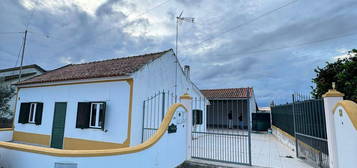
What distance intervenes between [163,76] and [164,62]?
2.53 ft

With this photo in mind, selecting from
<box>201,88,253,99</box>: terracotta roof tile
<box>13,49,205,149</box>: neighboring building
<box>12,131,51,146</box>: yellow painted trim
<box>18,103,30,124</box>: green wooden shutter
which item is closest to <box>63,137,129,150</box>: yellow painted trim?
<box>13,49,205,149</box>: neighboring building

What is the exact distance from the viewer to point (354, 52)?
9406 mm

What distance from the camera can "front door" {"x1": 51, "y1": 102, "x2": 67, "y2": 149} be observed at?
29.4ft

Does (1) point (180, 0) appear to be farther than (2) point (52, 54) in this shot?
No

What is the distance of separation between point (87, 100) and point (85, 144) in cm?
203

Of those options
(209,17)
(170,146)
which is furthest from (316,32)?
(170,146)

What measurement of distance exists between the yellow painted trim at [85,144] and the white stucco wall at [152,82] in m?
1.09

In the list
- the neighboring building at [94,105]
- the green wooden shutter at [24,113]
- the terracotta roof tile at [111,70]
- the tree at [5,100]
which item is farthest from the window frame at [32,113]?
the tree at [5,100]

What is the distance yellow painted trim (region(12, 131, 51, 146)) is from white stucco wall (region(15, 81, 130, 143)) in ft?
0.70

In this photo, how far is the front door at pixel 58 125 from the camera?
8969mm

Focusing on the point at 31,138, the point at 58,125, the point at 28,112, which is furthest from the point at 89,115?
the point at 28,112

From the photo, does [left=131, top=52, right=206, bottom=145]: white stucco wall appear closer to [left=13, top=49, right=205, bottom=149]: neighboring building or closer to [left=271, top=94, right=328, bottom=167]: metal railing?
[left=13, top=49, right=205, bottom=149]: neighboring building

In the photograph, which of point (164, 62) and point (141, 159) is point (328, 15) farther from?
point (141, 159)

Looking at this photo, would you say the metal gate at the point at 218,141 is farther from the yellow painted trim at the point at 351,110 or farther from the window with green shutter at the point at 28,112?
the window with green shutter at the point at 28,112
